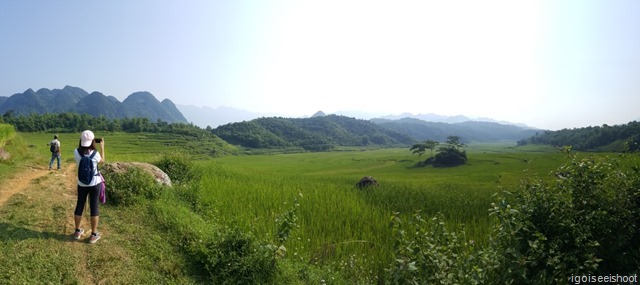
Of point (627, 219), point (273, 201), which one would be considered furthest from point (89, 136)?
point (627, 219)

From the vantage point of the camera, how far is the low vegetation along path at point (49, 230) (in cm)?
571

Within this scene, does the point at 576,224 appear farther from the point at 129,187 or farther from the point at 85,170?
the point at 129,187

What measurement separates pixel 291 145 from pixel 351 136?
52713mm

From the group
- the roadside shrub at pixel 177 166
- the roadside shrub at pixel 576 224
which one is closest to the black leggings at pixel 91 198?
the roadside shrub at pixel 576 224

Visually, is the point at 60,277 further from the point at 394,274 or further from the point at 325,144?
the point at 325,144

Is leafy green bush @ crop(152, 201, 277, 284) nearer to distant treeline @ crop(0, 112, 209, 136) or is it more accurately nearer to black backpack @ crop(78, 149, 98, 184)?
black backpack @ crop(78, 149, 98, 184)

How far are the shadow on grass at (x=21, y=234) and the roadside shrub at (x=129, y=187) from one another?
234cm

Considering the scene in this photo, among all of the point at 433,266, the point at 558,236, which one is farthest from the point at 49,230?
the point at 558,236

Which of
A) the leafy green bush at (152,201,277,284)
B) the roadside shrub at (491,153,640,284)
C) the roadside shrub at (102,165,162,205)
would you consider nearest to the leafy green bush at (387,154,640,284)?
the roadside shrub at (491,153,640,284)

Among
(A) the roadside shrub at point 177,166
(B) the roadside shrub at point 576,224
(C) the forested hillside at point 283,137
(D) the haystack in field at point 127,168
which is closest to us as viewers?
(B) the roadside shrub at point 576,224

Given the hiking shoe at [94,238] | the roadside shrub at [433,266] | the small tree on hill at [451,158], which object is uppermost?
the roadside shrub at [433,266]

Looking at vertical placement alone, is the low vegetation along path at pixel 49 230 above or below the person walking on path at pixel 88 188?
below

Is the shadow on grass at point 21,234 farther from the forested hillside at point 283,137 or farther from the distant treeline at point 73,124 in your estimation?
the forested hillside at point 283,137

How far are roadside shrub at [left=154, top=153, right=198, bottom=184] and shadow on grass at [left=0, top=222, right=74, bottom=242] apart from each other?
8106 millimetres
